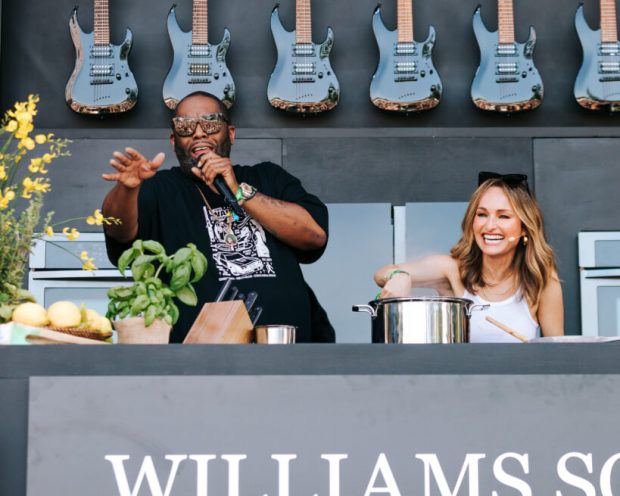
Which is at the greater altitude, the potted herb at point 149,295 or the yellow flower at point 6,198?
the yellow flower at point 6,198

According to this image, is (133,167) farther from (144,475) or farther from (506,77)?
(506,77)

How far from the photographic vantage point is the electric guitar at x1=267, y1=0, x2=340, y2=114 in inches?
181

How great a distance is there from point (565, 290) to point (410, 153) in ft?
2.68

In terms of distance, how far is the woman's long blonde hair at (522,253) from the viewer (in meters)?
3.08

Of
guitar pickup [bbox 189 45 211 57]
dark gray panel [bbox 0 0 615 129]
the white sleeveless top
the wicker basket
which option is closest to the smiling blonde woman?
the white sleeveless top

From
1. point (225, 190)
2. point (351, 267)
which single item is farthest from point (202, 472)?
point (351, 267)

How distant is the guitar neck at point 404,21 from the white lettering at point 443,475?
3.04 metres

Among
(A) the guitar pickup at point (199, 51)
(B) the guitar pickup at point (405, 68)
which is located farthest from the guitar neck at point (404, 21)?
(A) the guitar pickup at point (199, 51)

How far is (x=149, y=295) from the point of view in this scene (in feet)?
6.91

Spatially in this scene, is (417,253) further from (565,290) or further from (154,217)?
(154,217)

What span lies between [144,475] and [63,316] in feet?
1.24

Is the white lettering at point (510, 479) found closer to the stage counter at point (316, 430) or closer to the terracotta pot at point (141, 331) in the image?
the stage counter at point (316, 430)

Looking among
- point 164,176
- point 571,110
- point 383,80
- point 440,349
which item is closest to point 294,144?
point 383,80

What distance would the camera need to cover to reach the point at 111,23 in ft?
15.8
